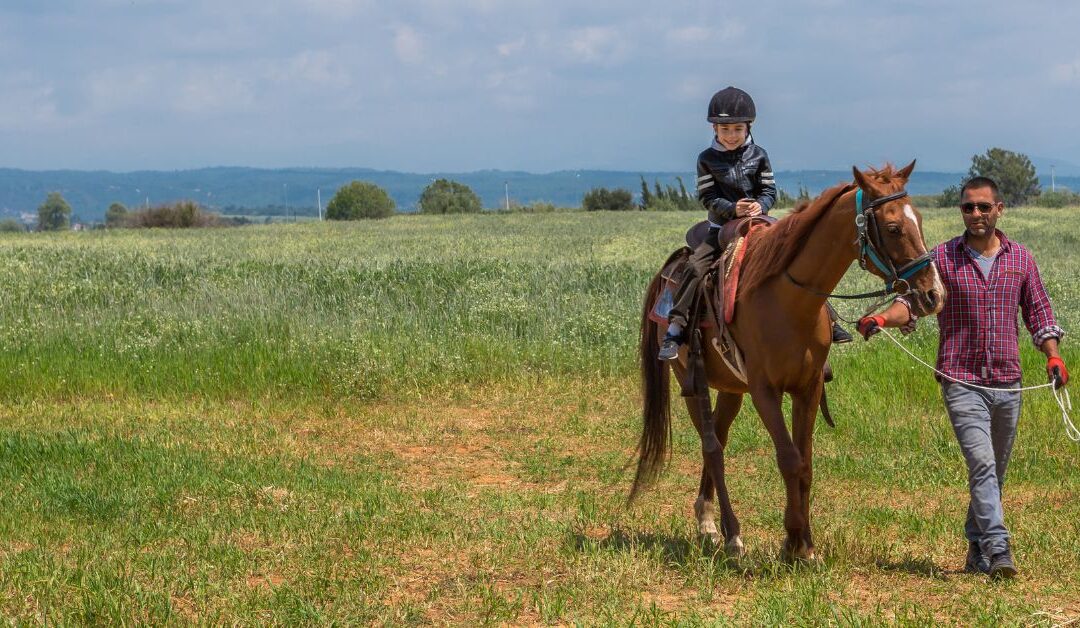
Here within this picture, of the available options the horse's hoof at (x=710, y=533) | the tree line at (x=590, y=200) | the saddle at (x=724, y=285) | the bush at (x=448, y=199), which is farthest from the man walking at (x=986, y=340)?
the bush at (x=448, y=199)

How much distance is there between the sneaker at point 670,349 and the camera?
702cm

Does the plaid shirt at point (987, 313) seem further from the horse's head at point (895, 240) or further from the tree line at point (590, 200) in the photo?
the tree line at point (590, 200)

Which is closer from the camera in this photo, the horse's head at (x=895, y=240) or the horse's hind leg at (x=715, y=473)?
the horse's head at (x=895, y=240)

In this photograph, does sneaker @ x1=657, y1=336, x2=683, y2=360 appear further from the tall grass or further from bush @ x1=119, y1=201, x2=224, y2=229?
bush @ x1=119, y1=201, x2=224, y2=229

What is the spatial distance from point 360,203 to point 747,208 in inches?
3761

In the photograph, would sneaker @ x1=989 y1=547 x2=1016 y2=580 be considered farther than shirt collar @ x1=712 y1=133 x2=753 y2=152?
No

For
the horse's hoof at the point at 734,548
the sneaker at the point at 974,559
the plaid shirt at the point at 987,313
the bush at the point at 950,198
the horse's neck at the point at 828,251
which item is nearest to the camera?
the horse's neck at the point at 828,251

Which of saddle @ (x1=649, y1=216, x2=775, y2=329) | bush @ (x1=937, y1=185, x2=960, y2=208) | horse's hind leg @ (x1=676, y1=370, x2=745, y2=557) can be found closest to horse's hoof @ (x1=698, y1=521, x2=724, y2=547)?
horse's hind leg @ (x1=676, y1=370, x2=745, y2=557)

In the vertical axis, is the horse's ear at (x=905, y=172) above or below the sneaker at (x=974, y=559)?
above

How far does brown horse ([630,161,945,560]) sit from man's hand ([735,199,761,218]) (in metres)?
0.25

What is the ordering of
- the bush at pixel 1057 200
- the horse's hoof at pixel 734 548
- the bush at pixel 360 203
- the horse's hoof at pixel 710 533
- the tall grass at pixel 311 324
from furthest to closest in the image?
the bush at pixel 360 203 < the bush at pixel 1057 200 < the tall grass at pixel 311 324 < the horse's hoof at pixel 710 533 < the horse's hoof at pixel 734 548

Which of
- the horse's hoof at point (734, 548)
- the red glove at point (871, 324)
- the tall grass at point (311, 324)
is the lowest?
the horse's hoof at point (734, 548)

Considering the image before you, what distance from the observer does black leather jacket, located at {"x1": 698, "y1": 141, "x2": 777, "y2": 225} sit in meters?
7.09

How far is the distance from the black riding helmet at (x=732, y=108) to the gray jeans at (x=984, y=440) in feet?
6.38
